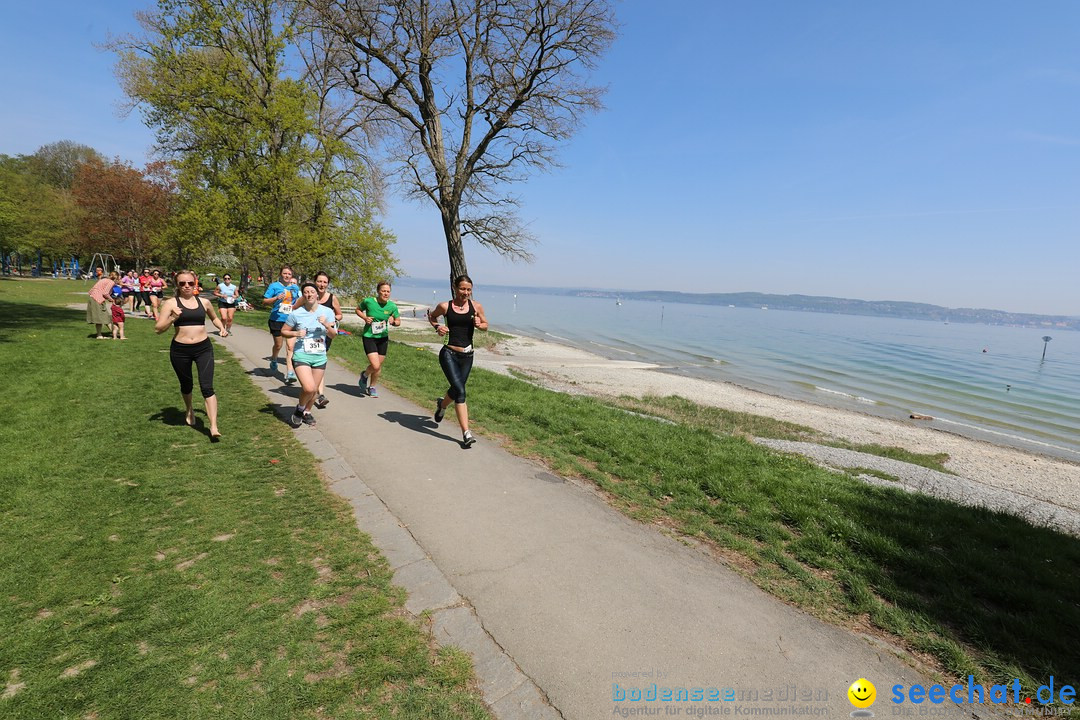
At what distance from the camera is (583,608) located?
3.27 meters

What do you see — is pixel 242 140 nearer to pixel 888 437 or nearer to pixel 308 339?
pixel 308 339

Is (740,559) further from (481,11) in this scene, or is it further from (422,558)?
(481,11)

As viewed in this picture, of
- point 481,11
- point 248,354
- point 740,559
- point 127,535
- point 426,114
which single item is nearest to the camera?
point 127,535

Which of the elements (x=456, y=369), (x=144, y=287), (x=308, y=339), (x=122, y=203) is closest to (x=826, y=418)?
(x=456, y=369)

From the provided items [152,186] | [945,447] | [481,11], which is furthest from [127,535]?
[152,186]

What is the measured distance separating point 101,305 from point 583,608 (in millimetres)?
16104

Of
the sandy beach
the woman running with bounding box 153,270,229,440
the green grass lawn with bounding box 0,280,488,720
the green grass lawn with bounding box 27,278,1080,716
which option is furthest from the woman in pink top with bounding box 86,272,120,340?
the sandy beach

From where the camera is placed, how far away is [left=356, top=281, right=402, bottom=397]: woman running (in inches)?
349

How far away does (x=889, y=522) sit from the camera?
4684 millimetres

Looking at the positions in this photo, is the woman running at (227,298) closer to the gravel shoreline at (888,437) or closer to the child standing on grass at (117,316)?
the child standing on grass at (117,316)

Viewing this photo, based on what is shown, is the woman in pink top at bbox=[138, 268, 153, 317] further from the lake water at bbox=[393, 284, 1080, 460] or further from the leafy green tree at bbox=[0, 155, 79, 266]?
the lake water at bbox=[393, 284, 1080, 460]

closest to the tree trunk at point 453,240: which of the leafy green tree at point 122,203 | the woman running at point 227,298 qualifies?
the woman running at point 227,298

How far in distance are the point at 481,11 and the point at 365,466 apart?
19.5 metres

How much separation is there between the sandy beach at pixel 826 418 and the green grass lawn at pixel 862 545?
24.2 ft
